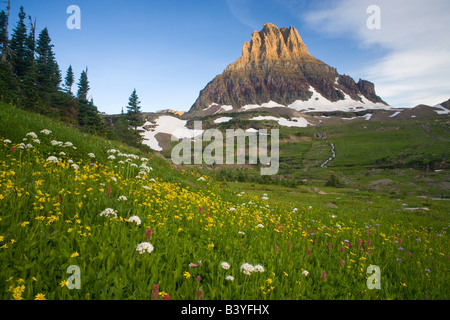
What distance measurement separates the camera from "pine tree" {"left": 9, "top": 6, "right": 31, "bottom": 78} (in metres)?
56.0

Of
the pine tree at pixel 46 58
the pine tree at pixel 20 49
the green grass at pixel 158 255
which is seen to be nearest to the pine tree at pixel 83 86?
the pine tree at pixel 46 58

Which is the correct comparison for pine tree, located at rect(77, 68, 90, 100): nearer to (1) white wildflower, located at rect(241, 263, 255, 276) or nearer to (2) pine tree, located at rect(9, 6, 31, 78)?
(2) pine tree, located at rect(9, 6, 31, 78)

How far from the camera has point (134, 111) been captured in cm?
7500

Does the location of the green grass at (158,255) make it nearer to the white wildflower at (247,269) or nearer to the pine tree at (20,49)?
the white wildflower at (247,269)

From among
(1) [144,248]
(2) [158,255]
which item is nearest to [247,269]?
(2) [158,255]

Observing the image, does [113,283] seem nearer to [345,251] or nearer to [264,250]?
[264,250]

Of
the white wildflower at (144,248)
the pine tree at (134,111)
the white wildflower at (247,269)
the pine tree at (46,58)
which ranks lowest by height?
the white wildflower at (247,269)

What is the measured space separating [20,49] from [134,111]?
31.8 metres

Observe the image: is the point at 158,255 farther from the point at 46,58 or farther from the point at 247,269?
the point at 46,58

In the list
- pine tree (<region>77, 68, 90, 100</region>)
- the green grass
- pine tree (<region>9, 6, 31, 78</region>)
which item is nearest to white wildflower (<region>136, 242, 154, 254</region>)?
the green grass

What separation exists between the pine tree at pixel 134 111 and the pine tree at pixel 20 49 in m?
26.2

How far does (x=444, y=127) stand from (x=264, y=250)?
202 meters

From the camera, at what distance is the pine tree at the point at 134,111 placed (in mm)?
73688

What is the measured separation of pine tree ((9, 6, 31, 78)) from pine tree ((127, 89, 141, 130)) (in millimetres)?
26201
